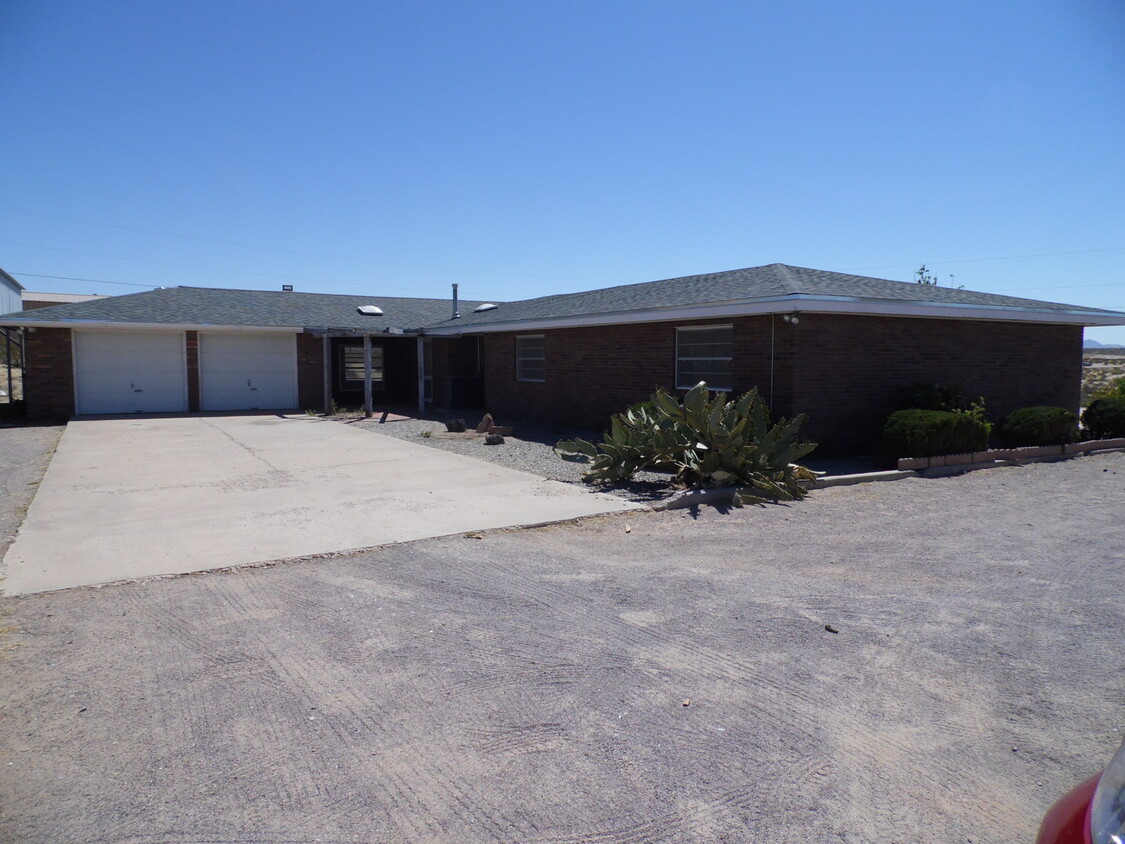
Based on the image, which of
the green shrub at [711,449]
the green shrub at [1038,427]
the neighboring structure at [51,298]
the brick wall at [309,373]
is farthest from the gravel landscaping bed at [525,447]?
the neighboring structure at [51,298]

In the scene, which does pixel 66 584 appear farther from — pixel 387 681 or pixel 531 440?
pixel 531 440

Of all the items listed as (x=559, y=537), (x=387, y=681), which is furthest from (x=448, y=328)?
(x=387, y=681)

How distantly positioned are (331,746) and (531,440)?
42.1 ft

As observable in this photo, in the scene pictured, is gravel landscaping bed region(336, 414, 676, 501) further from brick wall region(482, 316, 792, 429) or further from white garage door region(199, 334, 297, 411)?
white garage door region(199, 334, 297, 411)

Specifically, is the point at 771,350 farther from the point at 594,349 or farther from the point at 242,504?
the point at 242,504

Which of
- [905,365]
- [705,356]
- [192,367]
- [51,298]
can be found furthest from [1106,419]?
[51,298]

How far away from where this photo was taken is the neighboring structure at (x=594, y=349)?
13141 mm

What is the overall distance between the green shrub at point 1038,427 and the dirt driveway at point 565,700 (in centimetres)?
727

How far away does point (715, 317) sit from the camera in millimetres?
13812

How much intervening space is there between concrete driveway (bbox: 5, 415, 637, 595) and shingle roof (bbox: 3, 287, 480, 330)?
7.76 metres

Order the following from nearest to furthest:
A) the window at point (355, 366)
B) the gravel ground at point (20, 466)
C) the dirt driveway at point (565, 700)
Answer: the dirt driveway at point (565, 700), the gravel ground at point (20, 466), the window at point (355, 366)

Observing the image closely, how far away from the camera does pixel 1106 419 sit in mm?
14969

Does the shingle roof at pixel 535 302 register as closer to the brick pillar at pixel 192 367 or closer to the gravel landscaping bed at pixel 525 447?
the brick pillar at pixel 192 367

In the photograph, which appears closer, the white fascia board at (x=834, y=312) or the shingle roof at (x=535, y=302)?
the white fascia board at (x=834, y=312)
